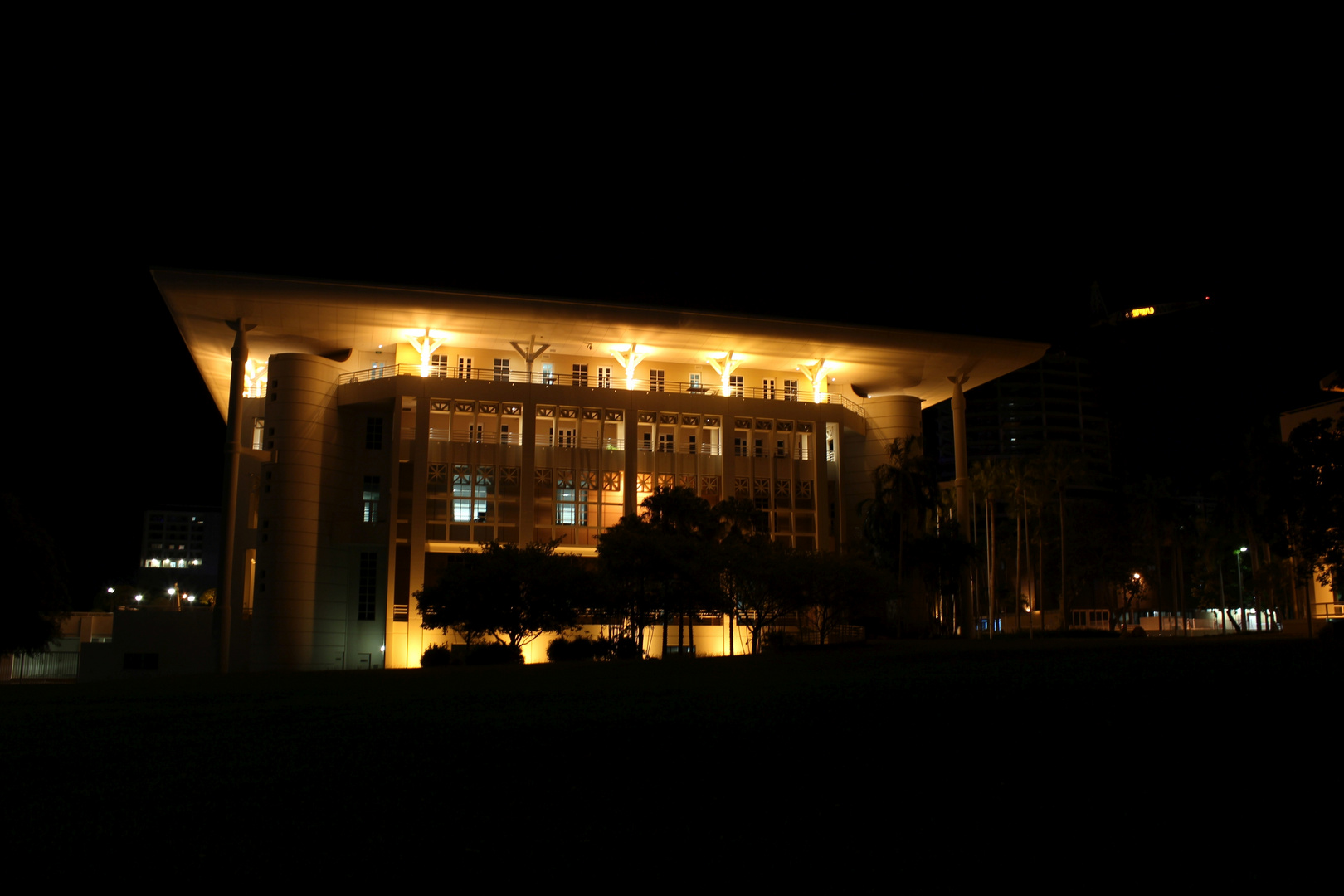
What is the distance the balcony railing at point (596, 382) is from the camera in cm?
5588

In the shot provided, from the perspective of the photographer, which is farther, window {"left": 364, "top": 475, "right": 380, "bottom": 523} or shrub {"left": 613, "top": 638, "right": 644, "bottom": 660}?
window {"left": 364, "top": 475, "right": 380, "bottom": 523}

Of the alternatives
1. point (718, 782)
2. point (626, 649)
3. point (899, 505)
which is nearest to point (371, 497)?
point (626, 649)

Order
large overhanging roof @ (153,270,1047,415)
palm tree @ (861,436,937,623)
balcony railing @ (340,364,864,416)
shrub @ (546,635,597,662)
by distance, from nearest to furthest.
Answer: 1. shrub @ (546,635,597,662)
2. large overhanging roof @ (153,270,1047,415)
3. palm tree @ (861,436,937,623)
4. balcony railing @ (340,364,864,416)

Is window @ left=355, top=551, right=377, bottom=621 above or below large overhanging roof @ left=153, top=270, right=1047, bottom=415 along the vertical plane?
below

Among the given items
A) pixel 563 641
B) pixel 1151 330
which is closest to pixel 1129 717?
pixel 563 641

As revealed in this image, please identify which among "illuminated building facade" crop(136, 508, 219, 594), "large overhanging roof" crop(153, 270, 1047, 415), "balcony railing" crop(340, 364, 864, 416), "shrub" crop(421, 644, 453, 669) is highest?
"large overhanging roof" crop(153, 270, 1047, 415)

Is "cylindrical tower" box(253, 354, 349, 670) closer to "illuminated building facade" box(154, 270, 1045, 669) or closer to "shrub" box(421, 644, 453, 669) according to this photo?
"illuminated building facade" box(154, 270, 1045, 669)

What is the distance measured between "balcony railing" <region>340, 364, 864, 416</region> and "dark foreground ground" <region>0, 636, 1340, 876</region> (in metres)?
46.2

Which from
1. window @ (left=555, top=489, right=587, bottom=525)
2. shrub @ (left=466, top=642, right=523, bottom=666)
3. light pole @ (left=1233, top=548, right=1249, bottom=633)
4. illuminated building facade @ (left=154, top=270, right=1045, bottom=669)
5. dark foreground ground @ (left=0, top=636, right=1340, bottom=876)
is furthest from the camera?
light pole @ (left=1233, top=548, right=1249, bottom=633)

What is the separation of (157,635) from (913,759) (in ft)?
174

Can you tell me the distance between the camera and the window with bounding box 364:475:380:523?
54.1 m

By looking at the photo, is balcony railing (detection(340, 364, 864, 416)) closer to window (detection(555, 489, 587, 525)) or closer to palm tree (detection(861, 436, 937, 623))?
window (detection(555, 489, 587, 525))

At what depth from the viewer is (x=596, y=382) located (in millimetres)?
58938

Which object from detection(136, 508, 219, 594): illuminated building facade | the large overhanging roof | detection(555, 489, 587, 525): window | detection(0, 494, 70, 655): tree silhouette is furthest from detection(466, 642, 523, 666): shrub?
detection(136, 508, 219, 594): illuminated building facade
